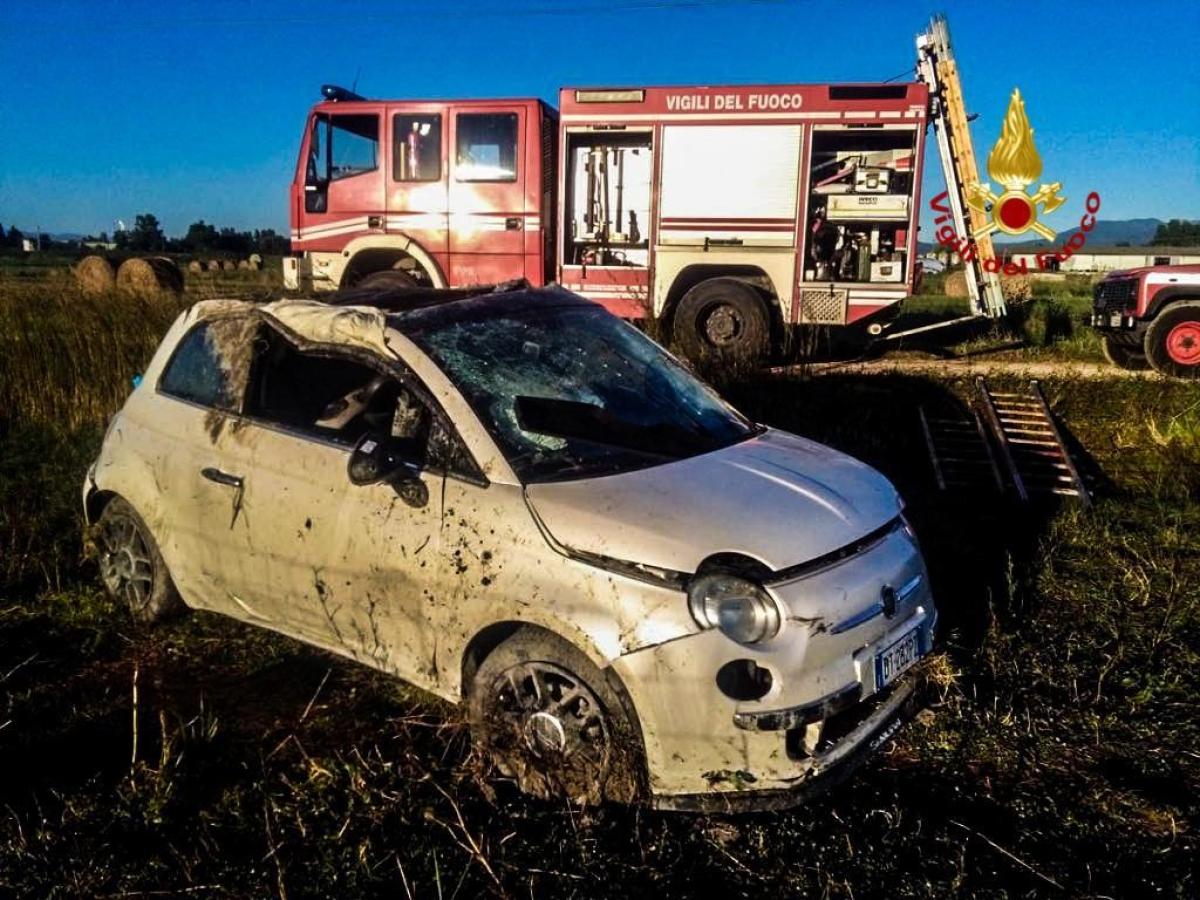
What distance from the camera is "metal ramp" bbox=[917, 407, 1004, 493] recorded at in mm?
6785

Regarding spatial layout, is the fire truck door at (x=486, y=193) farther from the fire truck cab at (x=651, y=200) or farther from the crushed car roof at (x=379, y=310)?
the crushed car roof at (x=379, y=310)

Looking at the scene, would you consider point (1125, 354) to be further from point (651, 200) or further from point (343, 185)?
point (343, 185)

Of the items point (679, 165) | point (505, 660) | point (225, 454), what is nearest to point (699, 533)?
point (505, 660)

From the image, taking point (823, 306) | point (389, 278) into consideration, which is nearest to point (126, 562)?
point (389, 278)

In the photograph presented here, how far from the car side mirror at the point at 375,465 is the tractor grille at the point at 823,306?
7658 mm

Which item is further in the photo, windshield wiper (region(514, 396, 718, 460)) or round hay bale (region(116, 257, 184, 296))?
round hay bale (region(116, 257, 184, 296))

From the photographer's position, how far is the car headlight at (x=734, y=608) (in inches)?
106

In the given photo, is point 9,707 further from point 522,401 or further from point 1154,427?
point 1154,427

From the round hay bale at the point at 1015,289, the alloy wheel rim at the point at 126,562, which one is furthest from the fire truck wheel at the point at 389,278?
the round hay bale at the point at 1015,289

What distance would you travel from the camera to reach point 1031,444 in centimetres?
729

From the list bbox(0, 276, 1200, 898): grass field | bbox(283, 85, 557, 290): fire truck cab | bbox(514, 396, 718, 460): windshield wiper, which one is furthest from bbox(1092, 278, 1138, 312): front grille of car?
bbox(514, 396, 718, 460): windshield wiper

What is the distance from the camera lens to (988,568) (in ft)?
17.4

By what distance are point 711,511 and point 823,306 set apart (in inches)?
305

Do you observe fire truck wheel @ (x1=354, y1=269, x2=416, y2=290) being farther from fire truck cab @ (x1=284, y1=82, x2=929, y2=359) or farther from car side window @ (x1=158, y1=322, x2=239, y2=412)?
car side window @ (x1=158, y1=322, x2=239, y2=412)
